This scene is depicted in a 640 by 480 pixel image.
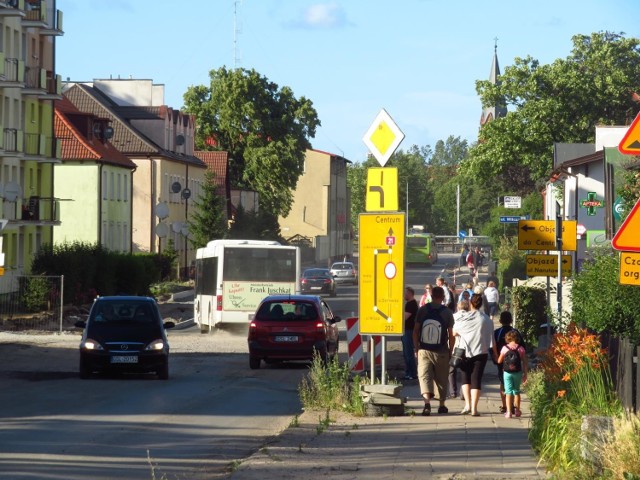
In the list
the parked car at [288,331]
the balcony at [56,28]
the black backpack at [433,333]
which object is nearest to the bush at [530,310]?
the parked car at [288,331]

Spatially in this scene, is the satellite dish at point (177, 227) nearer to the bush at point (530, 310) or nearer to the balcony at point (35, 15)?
the balcony at point (35, 15)

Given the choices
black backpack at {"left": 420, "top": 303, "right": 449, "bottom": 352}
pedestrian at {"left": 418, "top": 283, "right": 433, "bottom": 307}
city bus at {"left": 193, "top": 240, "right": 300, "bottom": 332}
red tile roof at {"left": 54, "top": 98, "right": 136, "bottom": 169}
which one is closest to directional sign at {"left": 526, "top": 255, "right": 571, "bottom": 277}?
black backpack at {"left": 420, "top": 303, "right": 449, "bottom": 352}

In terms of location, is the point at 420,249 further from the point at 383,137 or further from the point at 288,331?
the point at 383,137

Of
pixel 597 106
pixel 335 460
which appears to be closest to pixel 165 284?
pixel 597 106

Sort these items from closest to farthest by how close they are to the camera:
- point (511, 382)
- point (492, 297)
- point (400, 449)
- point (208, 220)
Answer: point (400, 449), point (511, 382), point (492, 297), point (208, 220)

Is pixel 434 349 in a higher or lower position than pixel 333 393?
higher

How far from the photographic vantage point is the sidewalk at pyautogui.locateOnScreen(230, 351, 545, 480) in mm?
11703

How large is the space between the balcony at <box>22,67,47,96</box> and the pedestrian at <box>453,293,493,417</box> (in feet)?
148

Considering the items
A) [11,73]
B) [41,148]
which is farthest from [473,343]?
[41,148]

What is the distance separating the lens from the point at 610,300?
1387cm

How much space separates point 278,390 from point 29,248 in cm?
4042

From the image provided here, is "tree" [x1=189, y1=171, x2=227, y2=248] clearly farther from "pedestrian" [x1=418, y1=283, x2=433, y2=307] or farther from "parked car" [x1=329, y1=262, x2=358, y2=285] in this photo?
"pedestrian" [x1=418, y1=283, x2=433, y2=307]

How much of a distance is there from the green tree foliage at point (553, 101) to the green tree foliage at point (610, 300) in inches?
2343

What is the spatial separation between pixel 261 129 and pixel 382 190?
78392 mm
